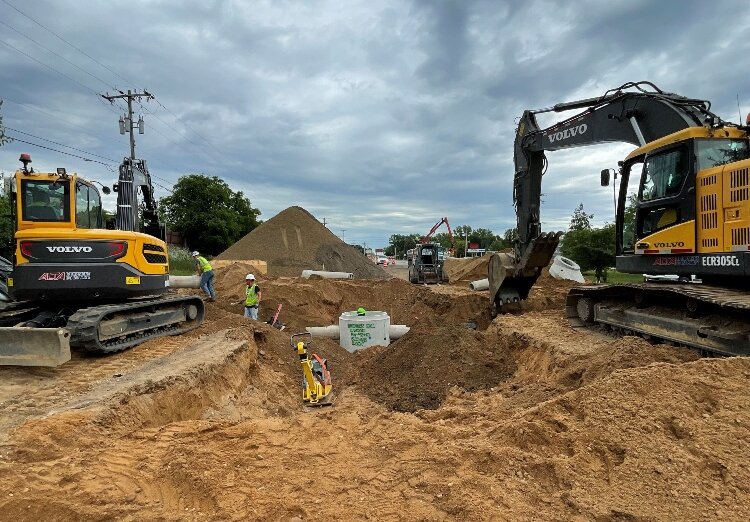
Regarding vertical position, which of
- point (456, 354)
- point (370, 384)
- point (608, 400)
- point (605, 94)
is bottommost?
point (370, 384)

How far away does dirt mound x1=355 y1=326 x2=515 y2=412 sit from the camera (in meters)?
6.71

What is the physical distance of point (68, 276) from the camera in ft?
22.2

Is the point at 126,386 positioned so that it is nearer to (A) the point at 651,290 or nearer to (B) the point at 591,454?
(B) the point at 591,454

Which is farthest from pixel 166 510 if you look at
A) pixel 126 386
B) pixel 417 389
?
pixel 417 389

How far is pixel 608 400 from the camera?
361 cm

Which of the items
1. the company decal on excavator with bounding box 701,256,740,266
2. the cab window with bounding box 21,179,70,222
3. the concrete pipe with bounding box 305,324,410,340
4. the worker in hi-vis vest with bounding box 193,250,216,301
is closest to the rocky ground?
the company decal on excavator with bounding box 701,256,740,266

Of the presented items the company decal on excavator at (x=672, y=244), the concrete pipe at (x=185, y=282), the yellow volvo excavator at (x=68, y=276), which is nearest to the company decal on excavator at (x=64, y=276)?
the yellow volvo excavator at (x=68, y=276)

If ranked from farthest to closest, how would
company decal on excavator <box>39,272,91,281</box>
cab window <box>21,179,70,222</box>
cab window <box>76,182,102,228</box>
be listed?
1. cab window <box>76,182,102,228</box>
2. cab window <box>21,179,70,222</box>
3. company decal on excavator <box>39,272,91,281</box>

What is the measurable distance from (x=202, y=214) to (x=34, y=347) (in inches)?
1587

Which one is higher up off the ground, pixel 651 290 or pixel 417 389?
pixel 651 290

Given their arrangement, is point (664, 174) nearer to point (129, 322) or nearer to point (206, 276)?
point (129, 322)

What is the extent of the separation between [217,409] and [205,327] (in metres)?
4.04

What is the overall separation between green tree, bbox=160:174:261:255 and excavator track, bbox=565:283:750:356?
3998 centimetres

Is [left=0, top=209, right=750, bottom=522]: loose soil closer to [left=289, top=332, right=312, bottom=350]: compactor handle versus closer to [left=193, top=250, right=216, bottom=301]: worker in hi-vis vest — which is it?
[left=289, top=332, right=312, bottom=350]: compactor handle
